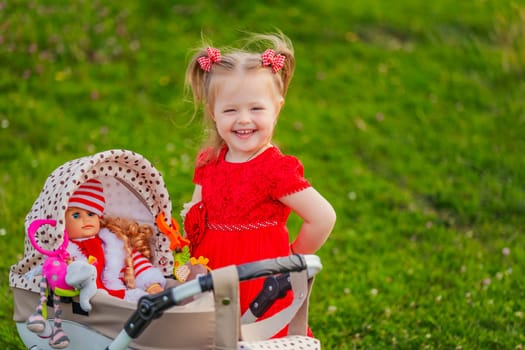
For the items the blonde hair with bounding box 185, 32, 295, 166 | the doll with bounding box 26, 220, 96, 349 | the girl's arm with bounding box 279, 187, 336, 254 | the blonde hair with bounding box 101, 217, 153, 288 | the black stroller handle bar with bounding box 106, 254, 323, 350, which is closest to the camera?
the black stroller handle bar with bounding box 106, 254, 323, 350

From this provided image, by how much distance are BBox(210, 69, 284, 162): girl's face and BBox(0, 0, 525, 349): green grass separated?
2.38 ft

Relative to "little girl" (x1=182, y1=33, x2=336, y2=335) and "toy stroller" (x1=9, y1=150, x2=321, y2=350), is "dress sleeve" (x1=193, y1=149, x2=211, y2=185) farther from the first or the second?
"toy stroller" (x1=9, y1=150, x2=321, y2=350)

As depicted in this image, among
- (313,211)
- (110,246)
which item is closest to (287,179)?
(313,211)

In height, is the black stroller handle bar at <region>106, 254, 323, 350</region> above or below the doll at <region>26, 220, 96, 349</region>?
above

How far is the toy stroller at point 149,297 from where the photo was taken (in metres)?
2.66

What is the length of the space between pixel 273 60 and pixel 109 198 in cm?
103

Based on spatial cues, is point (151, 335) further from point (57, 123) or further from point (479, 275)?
point (57, 123)

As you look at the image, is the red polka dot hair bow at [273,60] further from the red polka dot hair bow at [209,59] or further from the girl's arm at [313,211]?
the girl's arm at [313,211]

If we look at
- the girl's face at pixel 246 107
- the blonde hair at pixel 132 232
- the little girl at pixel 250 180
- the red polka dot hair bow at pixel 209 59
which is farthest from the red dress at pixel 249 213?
the red polka dot hair bow at pixel 209 59

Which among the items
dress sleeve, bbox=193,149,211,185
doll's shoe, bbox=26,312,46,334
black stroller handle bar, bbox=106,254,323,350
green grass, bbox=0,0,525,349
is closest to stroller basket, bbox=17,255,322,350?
black stroller handle bar, bbox=106,254,323,350

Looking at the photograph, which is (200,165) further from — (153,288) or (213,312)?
(213,312)

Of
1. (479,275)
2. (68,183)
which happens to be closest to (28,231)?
(68,183)

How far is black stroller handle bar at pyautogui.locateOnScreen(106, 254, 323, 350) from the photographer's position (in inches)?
103

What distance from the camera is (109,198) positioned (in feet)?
12.3
